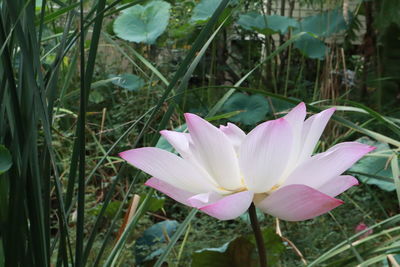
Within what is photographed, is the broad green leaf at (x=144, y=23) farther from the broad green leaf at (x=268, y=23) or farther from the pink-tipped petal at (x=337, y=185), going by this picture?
the pink-tipped petal at (x=337, y=185)

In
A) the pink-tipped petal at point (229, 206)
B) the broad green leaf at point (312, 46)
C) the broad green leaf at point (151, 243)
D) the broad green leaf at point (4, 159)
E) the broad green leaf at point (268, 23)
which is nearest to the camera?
the pink-tipped petal at point (229, 206)

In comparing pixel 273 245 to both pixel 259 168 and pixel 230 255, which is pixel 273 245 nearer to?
pixel 230 255

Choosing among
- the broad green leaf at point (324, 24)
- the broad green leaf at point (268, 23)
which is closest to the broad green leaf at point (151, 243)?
the broad green leaf at point (268, 23)

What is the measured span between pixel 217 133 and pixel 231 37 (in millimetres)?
3116

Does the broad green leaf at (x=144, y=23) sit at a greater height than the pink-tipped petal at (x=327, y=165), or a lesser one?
lesser

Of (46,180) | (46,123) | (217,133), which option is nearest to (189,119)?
(217,133)

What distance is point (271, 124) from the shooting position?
0.49 m

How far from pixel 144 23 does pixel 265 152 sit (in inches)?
92.3

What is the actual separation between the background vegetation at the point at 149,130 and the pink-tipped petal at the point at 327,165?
201mm

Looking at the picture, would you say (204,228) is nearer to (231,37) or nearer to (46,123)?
(46,123)

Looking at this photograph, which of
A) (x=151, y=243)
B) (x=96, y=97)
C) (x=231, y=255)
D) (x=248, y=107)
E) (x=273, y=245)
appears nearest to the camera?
(x=231, y=255)

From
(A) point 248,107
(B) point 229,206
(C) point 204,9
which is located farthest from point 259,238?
(C) point 204,9

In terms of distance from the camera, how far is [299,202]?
45 cm

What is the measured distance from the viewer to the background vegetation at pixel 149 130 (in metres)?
0.64
